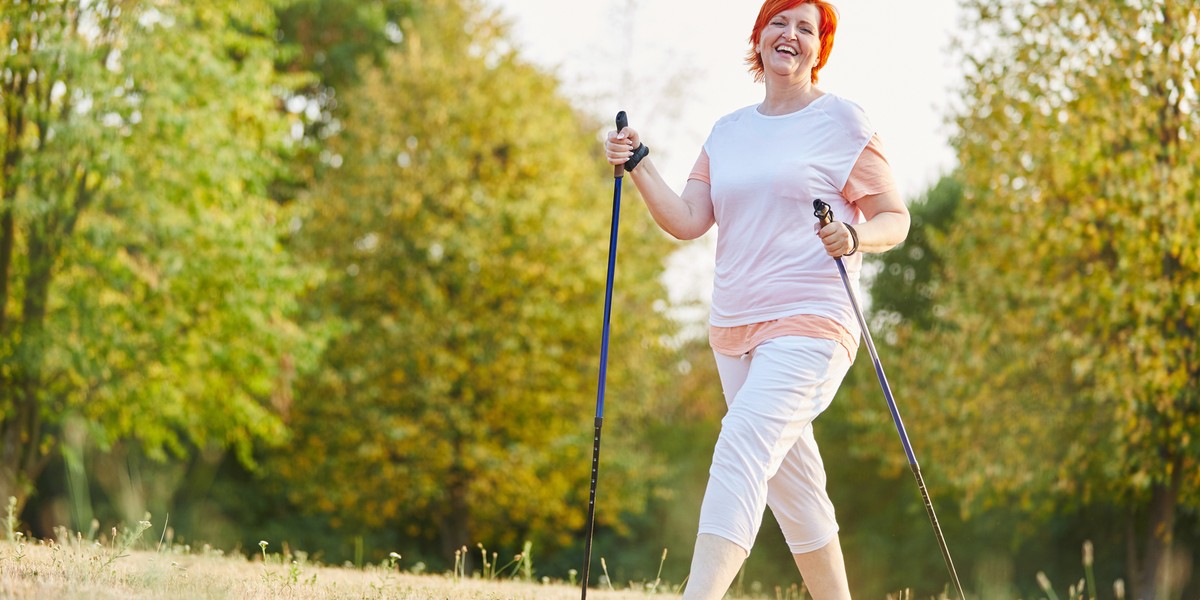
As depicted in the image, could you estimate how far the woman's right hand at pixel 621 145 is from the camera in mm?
4113

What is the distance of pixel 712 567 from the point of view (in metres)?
3.42

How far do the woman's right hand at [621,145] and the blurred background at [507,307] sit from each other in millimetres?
5749

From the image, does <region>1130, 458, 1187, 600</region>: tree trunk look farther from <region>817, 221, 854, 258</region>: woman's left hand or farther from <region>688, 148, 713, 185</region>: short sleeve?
Answer: <region>817, 221, 854, 258</region>: woman's left hand

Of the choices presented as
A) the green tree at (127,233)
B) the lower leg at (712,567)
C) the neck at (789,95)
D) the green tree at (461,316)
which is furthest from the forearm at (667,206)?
the green tree at (461,316)

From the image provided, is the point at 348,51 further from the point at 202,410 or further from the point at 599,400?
the point at 599,400

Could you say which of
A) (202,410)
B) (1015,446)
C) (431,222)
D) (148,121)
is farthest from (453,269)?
(1015,446)

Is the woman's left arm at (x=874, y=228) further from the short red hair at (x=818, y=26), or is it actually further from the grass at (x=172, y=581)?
the grass at (x=172, y=581)

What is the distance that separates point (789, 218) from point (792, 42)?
0.61m

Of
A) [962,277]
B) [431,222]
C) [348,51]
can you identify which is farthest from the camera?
[348,51]

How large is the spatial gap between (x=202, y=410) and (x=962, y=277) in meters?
9.49

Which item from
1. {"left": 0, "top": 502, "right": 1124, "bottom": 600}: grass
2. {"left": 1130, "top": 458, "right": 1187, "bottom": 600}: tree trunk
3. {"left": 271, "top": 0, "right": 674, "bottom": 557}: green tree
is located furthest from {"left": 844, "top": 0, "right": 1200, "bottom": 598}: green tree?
{"left": 0, "top": 502, "right": 1124, "bottom": 600}: grass

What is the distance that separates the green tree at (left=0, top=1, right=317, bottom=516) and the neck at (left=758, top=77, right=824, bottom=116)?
Answer: 10.4m

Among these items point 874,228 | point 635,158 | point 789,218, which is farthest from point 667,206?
point 874,228

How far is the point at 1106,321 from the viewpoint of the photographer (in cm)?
1159
